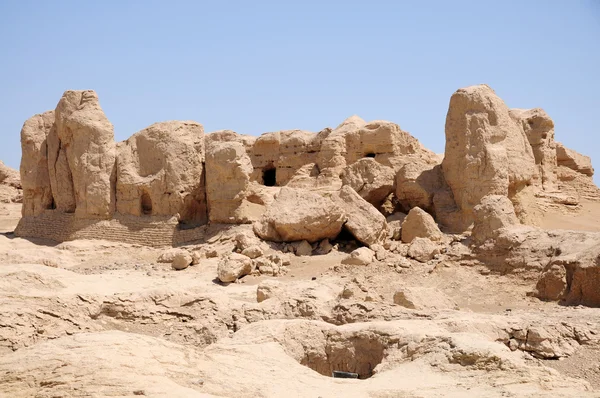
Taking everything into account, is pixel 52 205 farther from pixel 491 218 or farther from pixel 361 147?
pixel 491 218

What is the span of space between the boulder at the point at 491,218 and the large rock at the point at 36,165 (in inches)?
425

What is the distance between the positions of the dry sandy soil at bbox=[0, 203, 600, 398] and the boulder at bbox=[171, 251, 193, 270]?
2.38m

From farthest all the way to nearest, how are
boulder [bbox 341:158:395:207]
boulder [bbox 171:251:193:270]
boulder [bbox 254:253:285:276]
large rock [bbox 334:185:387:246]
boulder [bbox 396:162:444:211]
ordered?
boulder [bbox 341:158:395:207]
boulder [bbox 396:162:444:211]
large rock [bbox 334:185:387:246]
boulder [bbox 171:251:193:270]
boulder [bbox 254:253:285:276]

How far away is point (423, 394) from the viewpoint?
5.86 metres

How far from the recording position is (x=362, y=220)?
14.9m

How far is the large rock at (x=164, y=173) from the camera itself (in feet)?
53.8

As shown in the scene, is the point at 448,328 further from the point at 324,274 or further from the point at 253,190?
the point at 253,190

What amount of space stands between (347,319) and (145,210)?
9.41 m

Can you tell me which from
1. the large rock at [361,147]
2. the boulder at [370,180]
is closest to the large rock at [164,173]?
the boulder at [370,180]

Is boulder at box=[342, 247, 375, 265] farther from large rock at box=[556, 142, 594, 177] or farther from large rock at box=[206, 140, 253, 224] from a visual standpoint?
large rock at box=[556, 142, 594, 177]

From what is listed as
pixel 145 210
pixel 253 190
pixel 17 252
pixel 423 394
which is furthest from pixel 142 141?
pixel 423 394

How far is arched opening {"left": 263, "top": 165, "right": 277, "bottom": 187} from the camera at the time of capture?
23.9 metres

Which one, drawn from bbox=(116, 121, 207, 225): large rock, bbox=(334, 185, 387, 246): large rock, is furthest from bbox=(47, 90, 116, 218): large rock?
bbox=(334, 185, 387, 246): large rock

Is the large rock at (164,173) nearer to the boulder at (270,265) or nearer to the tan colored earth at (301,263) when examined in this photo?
the tan colored earth at (301,263)
